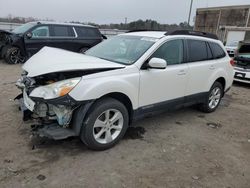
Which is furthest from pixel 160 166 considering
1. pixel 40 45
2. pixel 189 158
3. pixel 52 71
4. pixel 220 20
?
pixel 220 20

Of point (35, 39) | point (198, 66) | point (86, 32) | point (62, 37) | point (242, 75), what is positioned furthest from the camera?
point (86, 32)

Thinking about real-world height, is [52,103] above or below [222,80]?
above

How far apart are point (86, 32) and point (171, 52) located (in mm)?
7698

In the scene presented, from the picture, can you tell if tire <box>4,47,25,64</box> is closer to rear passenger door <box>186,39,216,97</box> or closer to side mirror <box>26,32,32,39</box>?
A: side mirror <box>26,32,32,39</box>

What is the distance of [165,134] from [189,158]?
0.77m

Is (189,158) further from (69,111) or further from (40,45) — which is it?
(40,45)

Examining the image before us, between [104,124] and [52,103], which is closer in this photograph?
[52,103]

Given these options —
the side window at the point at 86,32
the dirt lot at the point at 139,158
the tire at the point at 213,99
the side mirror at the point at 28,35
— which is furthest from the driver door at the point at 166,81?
the side window at the point at 86,32

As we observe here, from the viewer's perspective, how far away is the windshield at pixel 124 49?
3.73 metres

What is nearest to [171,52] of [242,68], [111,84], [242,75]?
[111,84]

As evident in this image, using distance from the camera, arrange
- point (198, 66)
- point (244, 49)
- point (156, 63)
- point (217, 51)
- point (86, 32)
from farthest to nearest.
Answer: point (86, 32)
point (244, 49)
point (217, 51)
point (198, 66)
point (156, 63)

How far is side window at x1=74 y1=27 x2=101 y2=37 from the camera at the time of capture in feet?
35.4

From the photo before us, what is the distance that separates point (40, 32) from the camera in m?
9.78

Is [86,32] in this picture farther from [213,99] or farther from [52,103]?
[52,103]
